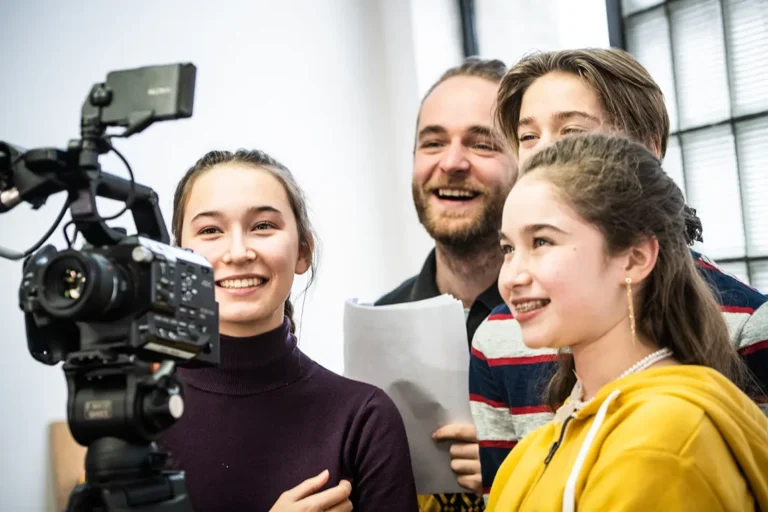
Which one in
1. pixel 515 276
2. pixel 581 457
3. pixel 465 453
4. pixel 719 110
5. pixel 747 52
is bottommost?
pixel 465 453

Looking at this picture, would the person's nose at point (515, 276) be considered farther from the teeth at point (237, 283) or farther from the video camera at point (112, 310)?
the teeth at point (237, 283)

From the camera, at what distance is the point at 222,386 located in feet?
5.57

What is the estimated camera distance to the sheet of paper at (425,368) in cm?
175

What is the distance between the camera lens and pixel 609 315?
1.24 metres

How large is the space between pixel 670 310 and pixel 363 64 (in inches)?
Answer: 139

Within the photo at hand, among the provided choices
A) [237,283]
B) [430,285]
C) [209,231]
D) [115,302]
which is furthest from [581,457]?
[430,285]

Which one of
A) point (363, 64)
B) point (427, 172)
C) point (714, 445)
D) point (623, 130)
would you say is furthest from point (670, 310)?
point (363, 64)

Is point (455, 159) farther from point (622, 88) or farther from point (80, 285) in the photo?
point (80, 285)

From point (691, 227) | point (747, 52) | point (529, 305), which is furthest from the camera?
point (747, 52)

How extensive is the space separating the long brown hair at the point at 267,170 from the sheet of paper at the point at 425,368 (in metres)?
0.20

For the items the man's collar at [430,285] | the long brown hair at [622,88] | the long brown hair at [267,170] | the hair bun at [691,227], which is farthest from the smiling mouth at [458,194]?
the hair bun at [691,227]

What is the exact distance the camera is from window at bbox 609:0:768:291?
3316 mm

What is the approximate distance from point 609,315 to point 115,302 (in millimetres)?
660

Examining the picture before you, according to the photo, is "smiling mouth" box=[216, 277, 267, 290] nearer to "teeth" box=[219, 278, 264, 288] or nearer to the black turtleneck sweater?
"teeth" box=[219, 278, 264, 288]
